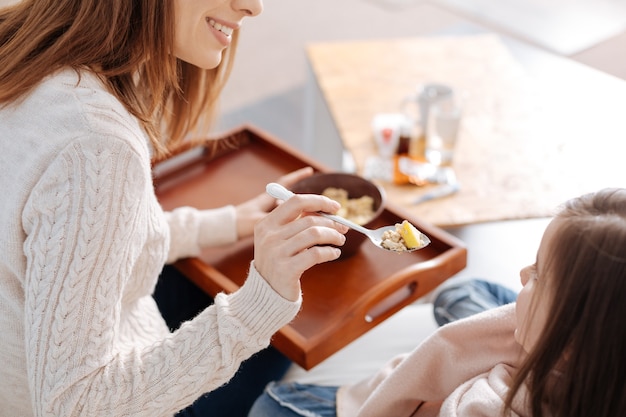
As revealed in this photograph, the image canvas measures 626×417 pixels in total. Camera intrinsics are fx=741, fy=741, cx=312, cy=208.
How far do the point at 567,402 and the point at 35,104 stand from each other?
0.72 metres

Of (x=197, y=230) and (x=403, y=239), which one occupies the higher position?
(x=403, y=239)

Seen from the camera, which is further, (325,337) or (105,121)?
(325,337)

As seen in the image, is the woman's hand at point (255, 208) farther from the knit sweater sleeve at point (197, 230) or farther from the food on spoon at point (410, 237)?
the food on spoon at point (410, 237)

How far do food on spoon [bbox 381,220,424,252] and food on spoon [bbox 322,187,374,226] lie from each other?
0.28 metres

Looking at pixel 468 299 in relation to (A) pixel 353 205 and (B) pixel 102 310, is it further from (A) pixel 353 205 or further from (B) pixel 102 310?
(B) pixel 102 310

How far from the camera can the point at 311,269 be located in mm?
1327

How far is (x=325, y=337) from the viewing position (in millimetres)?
1163

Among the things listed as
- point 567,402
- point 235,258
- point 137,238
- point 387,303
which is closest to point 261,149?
point 235,258

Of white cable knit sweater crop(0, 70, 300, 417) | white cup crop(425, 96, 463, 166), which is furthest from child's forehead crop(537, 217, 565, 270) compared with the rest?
white cup crop(425, 96, 463, 166)

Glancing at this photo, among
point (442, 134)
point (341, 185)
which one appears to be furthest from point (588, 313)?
point (442, 134)

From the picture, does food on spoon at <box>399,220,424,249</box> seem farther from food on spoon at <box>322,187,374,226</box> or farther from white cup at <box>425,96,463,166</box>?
white cup at <box>425,96,463,166</box>

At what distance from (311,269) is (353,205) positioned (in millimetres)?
154

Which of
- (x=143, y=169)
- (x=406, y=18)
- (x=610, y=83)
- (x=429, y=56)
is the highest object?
(x=610, y=83)

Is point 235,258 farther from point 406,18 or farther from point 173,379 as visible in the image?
point 406,18
